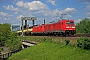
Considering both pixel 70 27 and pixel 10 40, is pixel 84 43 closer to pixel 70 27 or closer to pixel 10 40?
pixel 70 27

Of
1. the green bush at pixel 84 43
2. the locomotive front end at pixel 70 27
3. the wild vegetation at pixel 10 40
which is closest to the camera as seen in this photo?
the green bush at pixel 84 43

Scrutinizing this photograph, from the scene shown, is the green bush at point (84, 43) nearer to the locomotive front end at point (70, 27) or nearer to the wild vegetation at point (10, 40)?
the locomotive front end at point (70, 27)

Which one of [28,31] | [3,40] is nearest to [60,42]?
[3,40]

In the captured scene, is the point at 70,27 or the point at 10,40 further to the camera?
the point at 10,40

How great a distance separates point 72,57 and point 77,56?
0.47 metres

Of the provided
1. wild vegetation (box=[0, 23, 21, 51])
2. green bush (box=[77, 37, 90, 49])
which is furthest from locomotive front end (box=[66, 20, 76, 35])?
green bush (box=[77, 37, 90, 49])

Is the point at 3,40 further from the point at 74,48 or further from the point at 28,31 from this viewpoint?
the point at 74,48

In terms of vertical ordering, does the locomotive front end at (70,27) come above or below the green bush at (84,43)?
above

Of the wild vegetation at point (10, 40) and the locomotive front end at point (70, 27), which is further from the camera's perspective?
the wild vegetation at point (10, 40)

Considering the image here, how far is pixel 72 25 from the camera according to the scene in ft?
155

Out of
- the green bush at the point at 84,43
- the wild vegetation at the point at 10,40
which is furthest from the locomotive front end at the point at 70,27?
the green bush at the point at 84,43

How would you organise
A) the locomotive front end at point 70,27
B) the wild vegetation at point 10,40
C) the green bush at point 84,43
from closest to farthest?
the green bush at point 84,43 < the locomotive front end at point 70,27 < the wild vegetation at point 10,40

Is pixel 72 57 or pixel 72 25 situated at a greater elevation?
pixel 72 25

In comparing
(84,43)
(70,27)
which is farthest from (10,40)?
(84,43)
